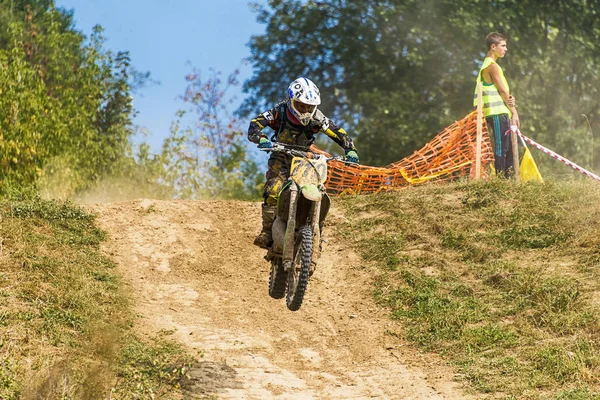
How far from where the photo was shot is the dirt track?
10.3m

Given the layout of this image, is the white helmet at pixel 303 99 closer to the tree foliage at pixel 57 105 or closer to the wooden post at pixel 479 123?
the wooden post at pixel 479 123

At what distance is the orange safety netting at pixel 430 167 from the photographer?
17.3 metres

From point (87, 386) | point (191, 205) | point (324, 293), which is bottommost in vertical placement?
point (87, 386)

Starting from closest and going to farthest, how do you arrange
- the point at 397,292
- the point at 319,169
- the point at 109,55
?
1. the point at 319,169
2. the point at 397,292
3. the point at 109,55

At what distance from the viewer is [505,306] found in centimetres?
1234

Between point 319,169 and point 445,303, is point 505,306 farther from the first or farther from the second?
point 319,169

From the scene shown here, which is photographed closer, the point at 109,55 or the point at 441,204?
the point at 441,204

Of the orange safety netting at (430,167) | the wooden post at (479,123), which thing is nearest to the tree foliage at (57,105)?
the orange safety netting at (430,167)

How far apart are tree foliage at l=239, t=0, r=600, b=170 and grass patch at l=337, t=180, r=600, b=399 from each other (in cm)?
1301

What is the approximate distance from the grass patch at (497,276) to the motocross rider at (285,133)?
283 cm

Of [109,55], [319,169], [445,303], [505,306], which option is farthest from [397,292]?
[109,55]

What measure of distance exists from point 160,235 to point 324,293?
11.8ft

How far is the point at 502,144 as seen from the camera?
53.3ft

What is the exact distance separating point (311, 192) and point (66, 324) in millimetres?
3881
